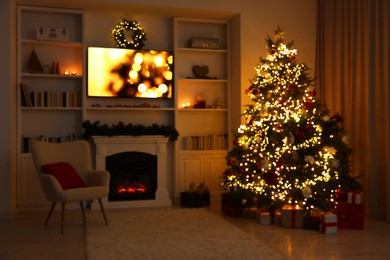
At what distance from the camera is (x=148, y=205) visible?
5.62 metres

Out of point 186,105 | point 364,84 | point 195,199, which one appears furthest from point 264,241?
point 186,105

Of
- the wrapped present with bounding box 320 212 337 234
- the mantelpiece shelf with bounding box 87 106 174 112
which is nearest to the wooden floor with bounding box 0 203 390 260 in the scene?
the wrapped present with bounding box 320 212 337 234

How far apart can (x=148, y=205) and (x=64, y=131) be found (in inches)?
62.7

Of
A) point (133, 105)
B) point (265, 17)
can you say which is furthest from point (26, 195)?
point (265, 17)

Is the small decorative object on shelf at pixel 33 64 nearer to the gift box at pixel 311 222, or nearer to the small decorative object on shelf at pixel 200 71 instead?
the small decorative object on shelf at pixel 200 71

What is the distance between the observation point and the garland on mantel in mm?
5438

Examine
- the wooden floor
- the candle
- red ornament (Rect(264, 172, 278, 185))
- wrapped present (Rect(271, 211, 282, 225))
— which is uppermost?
the candle

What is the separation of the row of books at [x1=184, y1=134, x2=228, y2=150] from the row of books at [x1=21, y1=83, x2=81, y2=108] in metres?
1.68


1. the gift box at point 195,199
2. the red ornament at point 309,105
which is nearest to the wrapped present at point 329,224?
the red ornament at point 309,105

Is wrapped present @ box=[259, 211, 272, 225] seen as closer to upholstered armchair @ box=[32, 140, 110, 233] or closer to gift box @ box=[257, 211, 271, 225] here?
gift box @ box=[257, 211, 271, 225]

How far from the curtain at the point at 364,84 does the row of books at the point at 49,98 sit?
11.5ft

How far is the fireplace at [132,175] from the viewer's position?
5602mm

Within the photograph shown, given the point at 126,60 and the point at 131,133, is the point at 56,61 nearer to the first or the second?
the point at 126,60

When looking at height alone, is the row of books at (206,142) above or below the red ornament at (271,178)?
above
